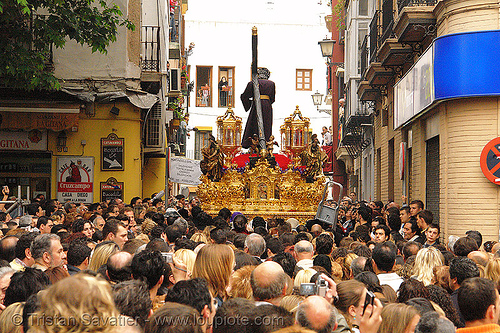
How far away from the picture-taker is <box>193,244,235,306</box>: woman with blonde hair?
549cm

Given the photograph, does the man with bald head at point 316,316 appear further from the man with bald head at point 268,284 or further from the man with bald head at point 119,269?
the man with bald head at point 119,269

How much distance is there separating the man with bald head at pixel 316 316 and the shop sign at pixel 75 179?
15747 mm

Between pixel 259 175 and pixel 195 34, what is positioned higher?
pixel 195 34

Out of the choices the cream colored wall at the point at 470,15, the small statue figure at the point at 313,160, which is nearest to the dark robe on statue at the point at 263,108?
the small statue figure at the point at 313,160

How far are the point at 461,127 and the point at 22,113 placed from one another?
11443mm

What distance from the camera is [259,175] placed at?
17703 millimetres

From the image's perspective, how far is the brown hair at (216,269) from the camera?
5.49 m

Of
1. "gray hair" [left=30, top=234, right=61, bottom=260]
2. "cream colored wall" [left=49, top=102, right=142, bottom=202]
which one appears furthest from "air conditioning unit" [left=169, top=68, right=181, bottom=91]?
"gray hair" [left=30, top=234, right=61, bottom=260]

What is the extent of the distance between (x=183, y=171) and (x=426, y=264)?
1762 centimetres

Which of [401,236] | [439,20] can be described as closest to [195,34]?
[439,20]

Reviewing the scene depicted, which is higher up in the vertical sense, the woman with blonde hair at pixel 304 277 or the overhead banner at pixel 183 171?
the overhead banner at pixel 183 171

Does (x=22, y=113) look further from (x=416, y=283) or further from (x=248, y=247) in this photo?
(x=416, y=283)

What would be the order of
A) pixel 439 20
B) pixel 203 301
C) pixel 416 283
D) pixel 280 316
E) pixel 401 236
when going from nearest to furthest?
pixel 280 316
pixel 203 301
pixel 416 283
pixel 401 236
pixel 439 20

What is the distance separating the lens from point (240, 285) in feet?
18.4
